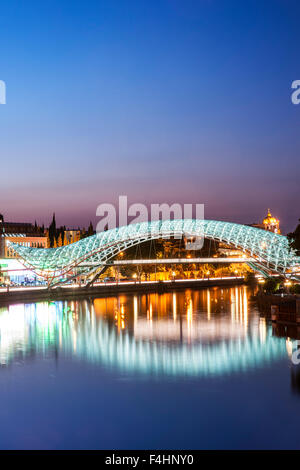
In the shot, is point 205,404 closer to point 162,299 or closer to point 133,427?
point 133,427

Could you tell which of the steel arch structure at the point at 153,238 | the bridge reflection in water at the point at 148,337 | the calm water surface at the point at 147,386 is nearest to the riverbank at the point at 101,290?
the steel arch structure at the point at 153,238

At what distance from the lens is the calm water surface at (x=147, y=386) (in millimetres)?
14734

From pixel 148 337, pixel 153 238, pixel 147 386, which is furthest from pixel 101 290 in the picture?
pixel 147 386

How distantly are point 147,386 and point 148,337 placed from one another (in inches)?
412

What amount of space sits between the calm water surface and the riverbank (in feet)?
50.9

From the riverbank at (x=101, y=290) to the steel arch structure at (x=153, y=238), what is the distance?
6.06 feet

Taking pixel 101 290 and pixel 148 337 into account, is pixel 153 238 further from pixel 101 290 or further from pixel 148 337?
pixel 148 337

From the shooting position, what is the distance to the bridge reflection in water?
2292 cm

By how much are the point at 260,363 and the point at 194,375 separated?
3.39m

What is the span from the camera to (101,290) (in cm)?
5869

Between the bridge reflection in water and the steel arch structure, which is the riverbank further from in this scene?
the bridge reflection in water

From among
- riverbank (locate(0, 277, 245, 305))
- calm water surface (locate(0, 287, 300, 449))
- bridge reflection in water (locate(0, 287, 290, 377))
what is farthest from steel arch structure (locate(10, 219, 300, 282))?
calm water surface (locate(0, 287, 300, 449))
